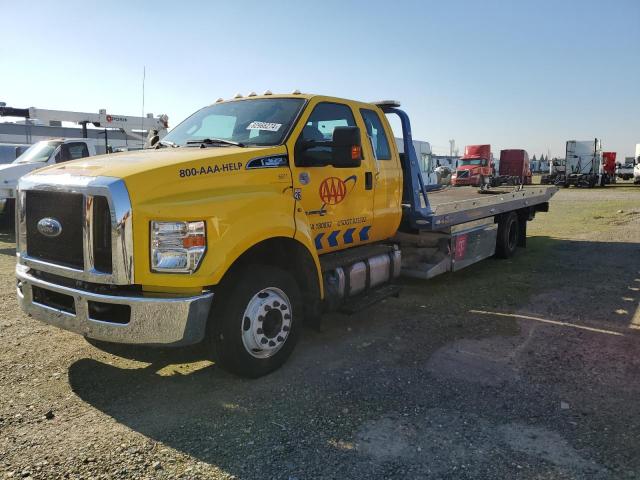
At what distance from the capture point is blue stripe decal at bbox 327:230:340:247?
487cm

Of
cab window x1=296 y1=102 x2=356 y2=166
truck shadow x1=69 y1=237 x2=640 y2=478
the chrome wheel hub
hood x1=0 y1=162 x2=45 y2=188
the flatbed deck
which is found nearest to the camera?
truck shadow x1=69 y1=237 x2=640 y2=478

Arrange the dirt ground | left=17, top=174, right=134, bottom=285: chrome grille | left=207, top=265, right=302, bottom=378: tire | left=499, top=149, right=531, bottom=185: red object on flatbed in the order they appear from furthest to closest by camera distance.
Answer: left=499, top=149, right=531, bottom=185: red object on flatbed, left=207, top=265, right=302, bottom=378: tire, left=17, top=174, right=134, bottom=285: chrome grille, the dirt ground

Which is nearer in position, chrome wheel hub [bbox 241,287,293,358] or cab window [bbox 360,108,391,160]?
chrome wheel hub [bbox 241,287,293,358]

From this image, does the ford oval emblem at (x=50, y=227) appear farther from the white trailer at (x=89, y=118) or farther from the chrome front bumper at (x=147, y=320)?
the white trailer at (x=89, y=118)

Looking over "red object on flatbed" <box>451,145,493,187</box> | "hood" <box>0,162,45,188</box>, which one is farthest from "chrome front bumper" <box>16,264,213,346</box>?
"red object on flatbed" <box>451,145,493,187</box>

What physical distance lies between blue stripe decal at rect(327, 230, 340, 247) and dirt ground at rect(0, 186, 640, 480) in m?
0.93

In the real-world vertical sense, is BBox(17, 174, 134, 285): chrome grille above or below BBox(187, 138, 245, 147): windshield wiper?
below

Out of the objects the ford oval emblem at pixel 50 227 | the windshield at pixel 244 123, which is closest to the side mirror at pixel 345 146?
the windshield at pixel 244 123

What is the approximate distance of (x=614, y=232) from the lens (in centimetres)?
1239

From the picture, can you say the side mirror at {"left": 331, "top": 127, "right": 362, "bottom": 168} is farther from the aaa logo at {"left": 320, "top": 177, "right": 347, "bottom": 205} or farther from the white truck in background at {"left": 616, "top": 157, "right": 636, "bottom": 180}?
the white truck in background at {"left": 616, "top": 157, "right": 636, "bottom": 180}

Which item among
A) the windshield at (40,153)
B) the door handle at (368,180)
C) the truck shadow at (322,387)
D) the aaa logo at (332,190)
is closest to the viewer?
the truck shadow at (322,387)

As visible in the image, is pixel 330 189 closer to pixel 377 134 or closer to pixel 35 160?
pixel 377 134

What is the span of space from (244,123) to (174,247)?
179 cm

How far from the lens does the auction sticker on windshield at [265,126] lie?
4.47m
